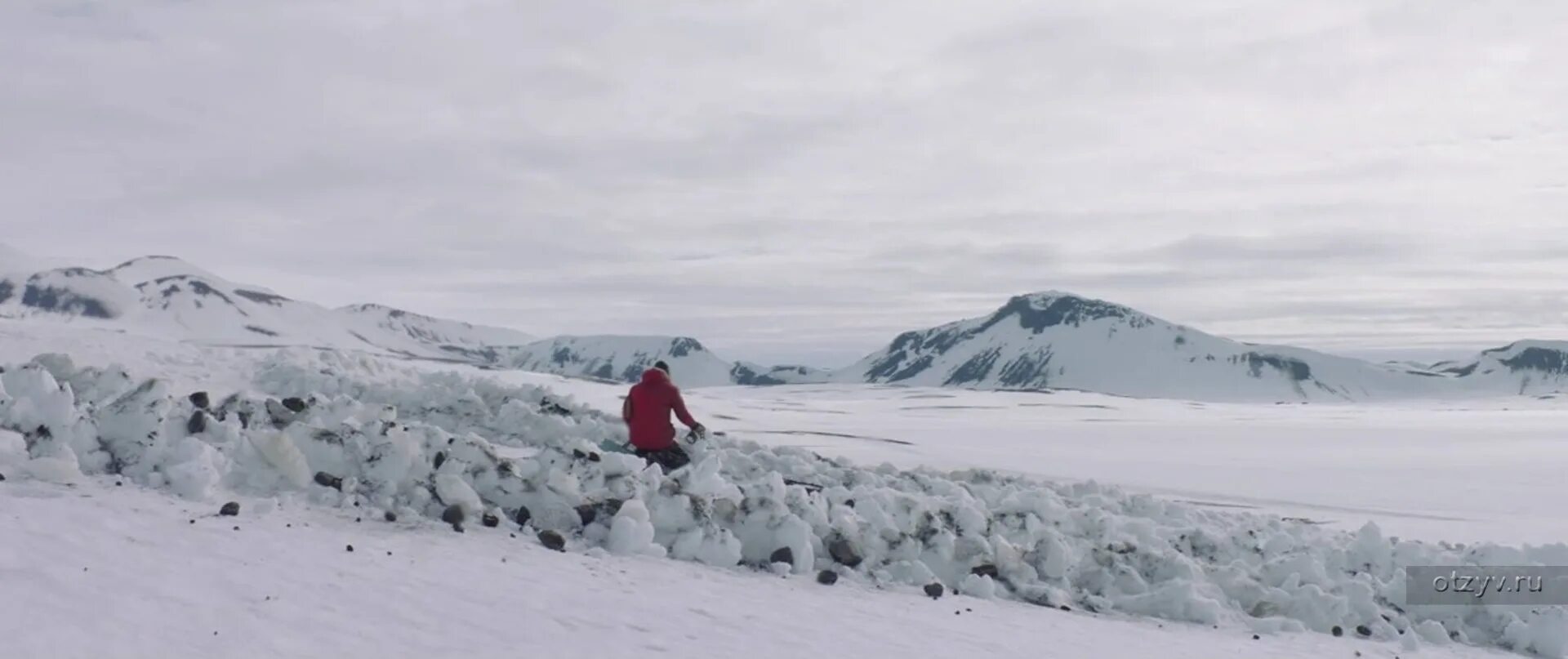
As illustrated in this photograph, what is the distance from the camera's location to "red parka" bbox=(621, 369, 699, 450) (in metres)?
12.6

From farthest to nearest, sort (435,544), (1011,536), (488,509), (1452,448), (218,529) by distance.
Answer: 1. (1452,448)
2. (1011,536)
3. (488,509)
4. (435,544)
5. (218,529)

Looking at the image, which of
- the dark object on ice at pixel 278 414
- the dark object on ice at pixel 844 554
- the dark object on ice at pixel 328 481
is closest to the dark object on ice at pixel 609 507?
the dark object on ice at pixel 844 554

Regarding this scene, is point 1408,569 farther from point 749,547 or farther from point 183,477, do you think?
point 183,477

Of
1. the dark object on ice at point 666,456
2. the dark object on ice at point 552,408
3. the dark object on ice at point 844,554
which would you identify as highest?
the dark object on ice at point 552,408

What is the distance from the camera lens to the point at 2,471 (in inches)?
309

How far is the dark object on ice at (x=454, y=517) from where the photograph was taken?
8.38 metres

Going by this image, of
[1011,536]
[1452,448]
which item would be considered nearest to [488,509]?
[1011,536]

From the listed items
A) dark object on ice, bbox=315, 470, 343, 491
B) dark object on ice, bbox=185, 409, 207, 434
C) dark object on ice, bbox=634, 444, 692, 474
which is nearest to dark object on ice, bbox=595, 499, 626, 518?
dark object on ice, bbox=315, 470, 343, 491

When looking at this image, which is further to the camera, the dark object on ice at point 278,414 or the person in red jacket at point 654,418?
the person in red jacket at point 654,418

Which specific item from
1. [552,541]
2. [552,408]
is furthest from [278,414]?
[552,408]

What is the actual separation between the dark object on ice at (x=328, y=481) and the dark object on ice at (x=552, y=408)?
27.4ft

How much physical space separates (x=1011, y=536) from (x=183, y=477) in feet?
22.1

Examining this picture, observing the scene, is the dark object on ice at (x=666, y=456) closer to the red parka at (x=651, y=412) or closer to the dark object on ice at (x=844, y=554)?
the red parka at (x=651, y=412)

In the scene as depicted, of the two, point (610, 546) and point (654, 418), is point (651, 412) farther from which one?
point (610, 546)
